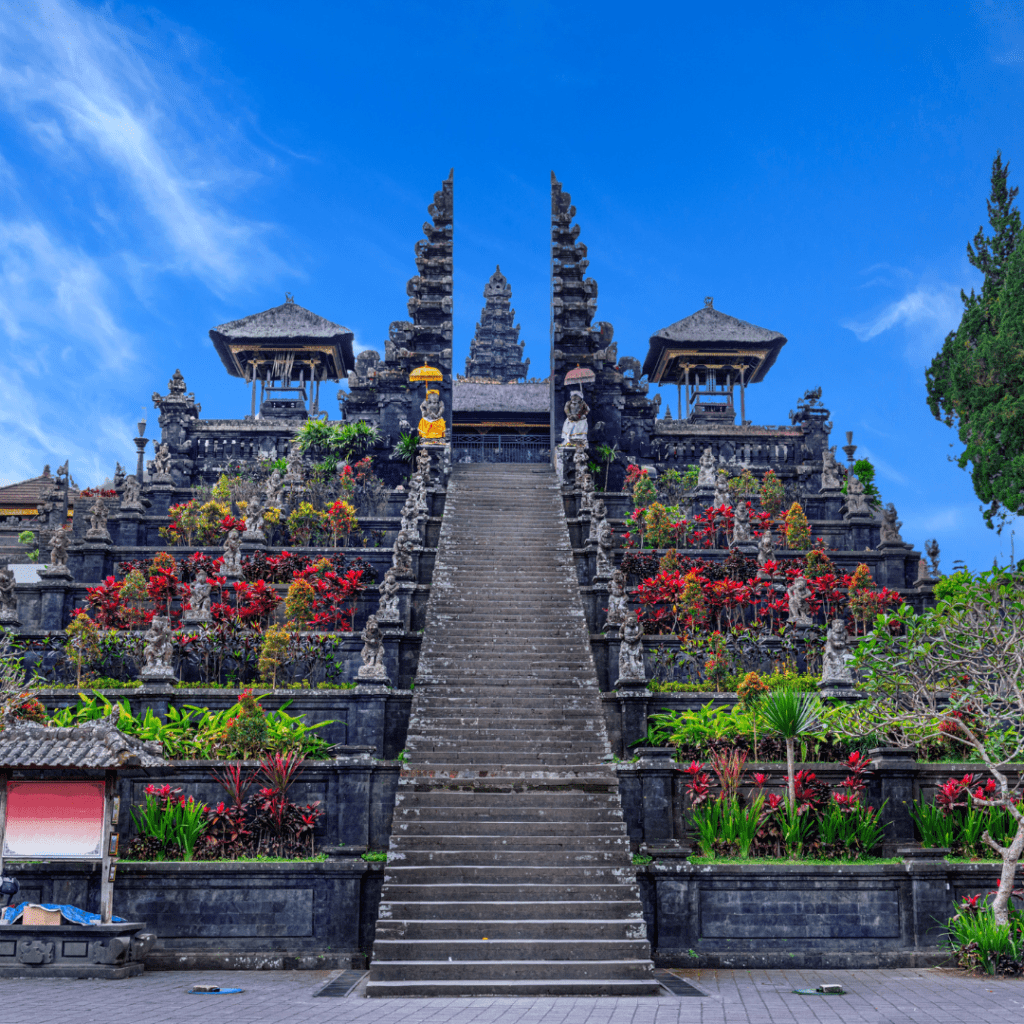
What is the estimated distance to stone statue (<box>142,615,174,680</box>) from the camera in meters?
14.4

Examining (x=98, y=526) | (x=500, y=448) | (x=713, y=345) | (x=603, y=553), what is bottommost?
(x=603, y=553)

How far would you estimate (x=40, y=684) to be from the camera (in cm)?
1580

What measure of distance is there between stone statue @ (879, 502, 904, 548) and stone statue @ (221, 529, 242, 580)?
12.7 metres

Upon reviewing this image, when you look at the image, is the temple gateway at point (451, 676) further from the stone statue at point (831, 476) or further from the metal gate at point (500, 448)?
the metal gate at point (500, 448)

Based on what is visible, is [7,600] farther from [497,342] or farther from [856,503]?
[497,342]

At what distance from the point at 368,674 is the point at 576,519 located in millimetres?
7709

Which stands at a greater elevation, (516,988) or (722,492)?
(722,492)

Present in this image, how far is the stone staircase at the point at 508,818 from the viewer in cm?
1067

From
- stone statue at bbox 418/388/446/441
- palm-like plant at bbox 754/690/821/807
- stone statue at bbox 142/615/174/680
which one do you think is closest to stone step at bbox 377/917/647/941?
palm-like plant at bbox 754/690/821/807

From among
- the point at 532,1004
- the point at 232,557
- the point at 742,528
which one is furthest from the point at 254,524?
the point at 532,1004

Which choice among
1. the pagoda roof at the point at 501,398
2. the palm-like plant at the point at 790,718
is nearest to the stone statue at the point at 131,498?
the palm-like plant at the point at 790,718

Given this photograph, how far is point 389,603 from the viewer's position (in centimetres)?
1564

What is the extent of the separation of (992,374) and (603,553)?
37.0 ft

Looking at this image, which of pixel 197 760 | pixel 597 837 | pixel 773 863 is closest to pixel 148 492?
pixel 197 760
